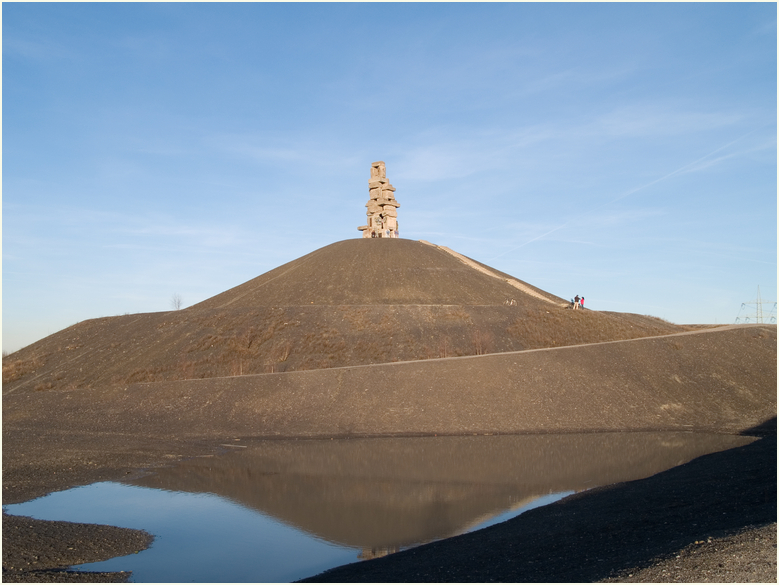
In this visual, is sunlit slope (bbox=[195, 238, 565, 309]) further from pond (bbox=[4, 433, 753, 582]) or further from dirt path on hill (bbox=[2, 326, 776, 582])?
pond (bbox=[4, 433, 753, 582])

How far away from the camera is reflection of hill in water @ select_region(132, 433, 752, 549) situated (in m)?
17.5

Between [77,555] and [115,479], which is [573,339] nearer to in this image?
[115,479]

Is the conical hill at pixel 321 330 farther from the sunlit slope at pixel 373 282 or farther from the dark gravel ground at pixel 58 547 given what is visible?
the dark gravel ground at pixel 58 547

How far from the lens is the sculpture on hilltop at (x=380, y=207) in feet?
229

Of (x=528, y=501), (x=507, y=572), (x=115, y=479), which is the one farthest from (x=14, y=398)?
(x=507, y=572)

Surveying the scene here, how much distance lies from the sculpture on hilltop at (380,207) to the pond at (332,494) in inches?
1748

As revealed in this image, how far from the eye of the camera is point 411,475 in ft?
74.9

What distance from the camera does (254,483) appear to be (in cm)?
2166

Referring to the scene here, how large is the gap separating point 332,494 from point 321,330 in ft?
84.3

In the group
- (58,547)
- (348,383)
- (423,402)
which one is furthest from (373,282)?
(58,547)

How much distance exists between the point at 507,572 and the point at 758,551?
419 cm

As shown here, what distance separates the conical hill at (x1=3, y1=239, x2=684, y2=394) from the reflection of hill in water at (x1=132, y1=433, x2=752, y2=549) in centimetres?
1367

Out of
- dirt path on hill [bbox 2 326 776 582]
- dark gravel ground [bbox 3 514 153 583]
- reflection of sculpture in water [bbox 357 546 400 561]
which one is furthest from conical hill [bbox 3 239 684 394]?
reflection of sculpture in water [bbox 357 546 400 561]

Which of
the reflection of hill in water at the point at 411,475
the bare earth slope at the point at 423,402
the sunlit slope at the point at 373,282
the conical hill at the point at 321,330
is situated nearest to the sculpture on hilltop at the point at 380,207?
the sunlit slope at the point at 373,282
